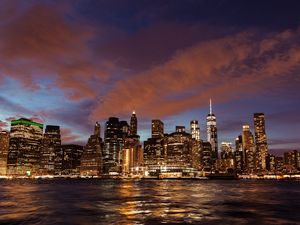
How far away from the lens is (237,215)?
138 feet

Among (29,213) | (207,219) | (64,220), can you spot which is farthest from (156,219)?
(29,213)

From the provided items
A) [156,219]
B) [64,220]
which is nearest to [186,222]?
[156,219]

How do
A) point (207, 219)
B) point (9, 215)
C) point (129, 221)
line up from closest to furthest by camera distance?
point (129, 221) < point (207, 219) < point (9, 215)

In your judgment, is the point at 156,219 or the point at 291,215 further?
the point at 291,215

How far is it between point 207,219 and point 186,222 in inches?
145

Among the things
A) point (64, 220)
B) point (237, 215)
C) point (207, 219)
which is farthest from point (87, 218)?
point (237, 215)

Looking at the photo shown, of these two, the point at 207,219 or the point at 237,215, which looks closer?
the point at 207,219

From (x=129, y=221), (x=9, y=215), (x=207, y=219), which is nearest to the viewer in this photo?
(x=129, y=221)

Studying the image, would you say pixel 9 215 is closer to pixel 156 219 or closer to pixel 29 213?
pixel 29 213

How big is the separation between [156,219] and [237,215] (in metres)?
11.4

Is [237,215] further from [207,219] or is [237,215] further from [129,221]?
[129,221]

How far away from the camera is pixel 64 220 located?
1483 inches

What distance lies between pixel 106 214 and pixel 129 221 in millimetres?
7452

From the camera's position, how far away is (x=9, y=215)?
137 ft
